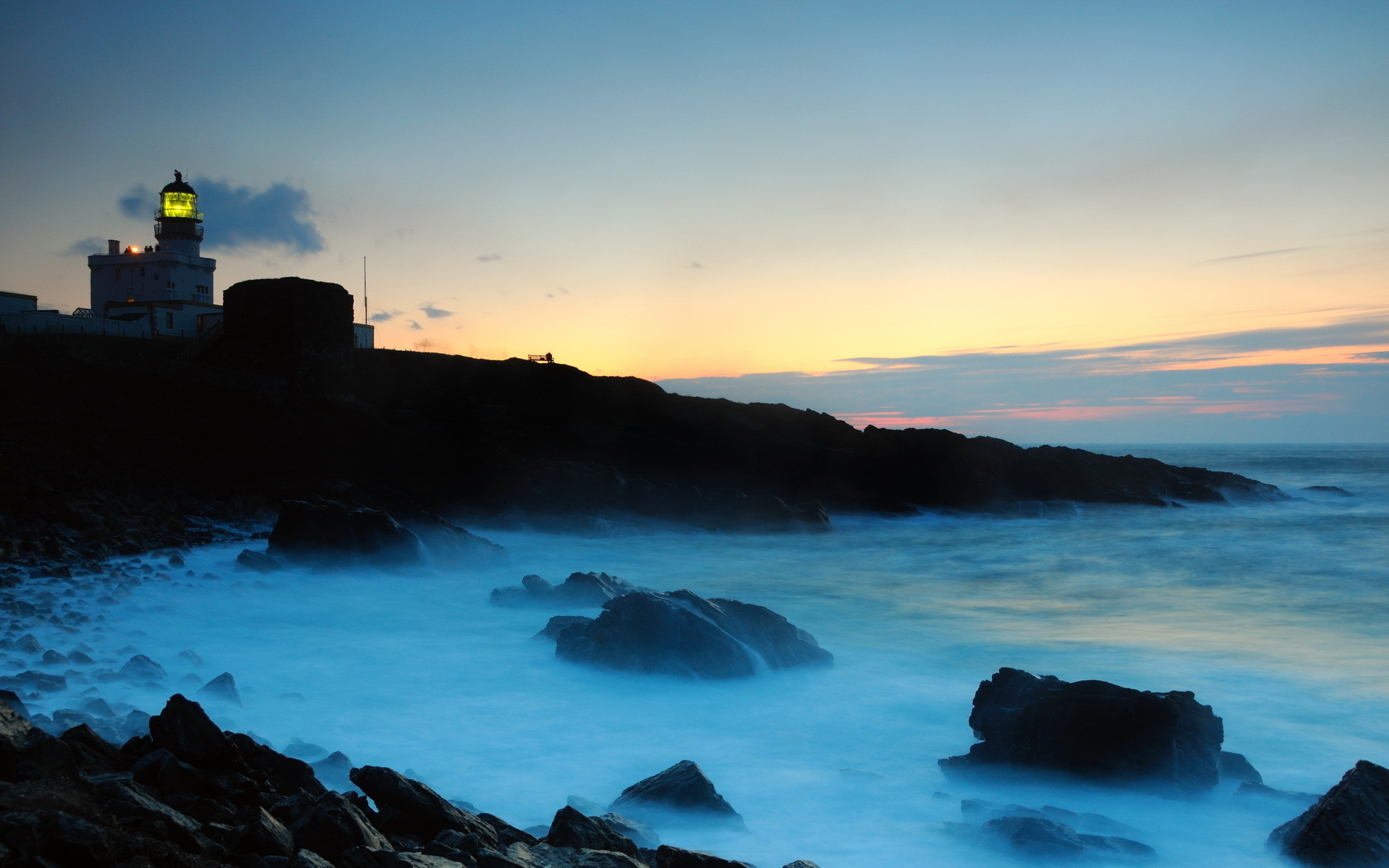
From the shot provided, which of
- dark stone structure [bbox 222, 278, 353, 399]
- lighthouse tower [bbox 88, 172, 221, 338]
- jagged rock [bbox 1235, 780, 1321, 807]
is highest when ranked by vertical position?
lighthouse tower [bbox 88, 172, 221, 338]

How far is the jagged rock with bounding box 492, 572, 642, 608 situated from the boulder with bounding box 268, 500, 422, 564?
2448mm

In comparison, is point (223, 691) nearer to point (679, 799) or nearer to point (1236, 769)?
point (679, 799)

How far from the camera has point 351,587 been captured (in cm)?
1090

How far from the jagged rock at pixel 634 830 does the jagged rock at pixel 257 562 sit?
26.8 feet

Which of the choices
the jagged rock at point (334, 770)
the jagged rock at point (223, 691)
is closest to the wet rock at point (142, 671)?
the jagged rock at point (223, 691)

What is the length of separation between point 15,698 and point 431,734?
2.56m

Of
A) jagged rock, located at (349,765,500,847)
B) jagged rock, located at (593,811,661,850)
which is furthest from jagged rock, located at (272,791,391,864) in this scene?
jagged rock, located at (593,811,661,850)

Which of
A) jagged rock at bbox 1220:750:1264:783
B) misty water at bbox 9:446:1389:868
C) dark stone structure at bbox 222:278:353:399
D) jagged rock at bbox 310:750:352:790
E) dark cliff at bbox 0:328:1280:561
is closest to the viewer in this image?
jagged rock at bbox 310:750:352:790

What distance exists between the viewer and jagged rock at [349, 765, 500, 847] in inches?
143

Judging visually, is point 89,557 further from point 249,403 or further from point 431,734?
point 249,403

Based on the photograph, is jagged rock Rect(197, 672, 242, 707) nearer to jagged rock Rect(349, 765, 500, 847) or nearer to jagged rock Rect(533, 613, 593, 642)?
jagged rock Rect(533, 613, 593, 642)

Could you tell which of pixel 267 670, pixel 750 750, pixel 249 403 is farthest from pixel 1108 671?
pixel 249 403

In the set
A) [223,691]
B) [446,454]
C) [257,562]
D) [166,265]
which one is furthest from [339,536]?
[166,265]

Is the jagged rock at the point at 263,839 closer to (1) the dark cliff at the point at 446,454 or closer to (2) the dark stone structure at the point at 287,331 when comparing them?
(1) the dark cliff at the point at 446,454
